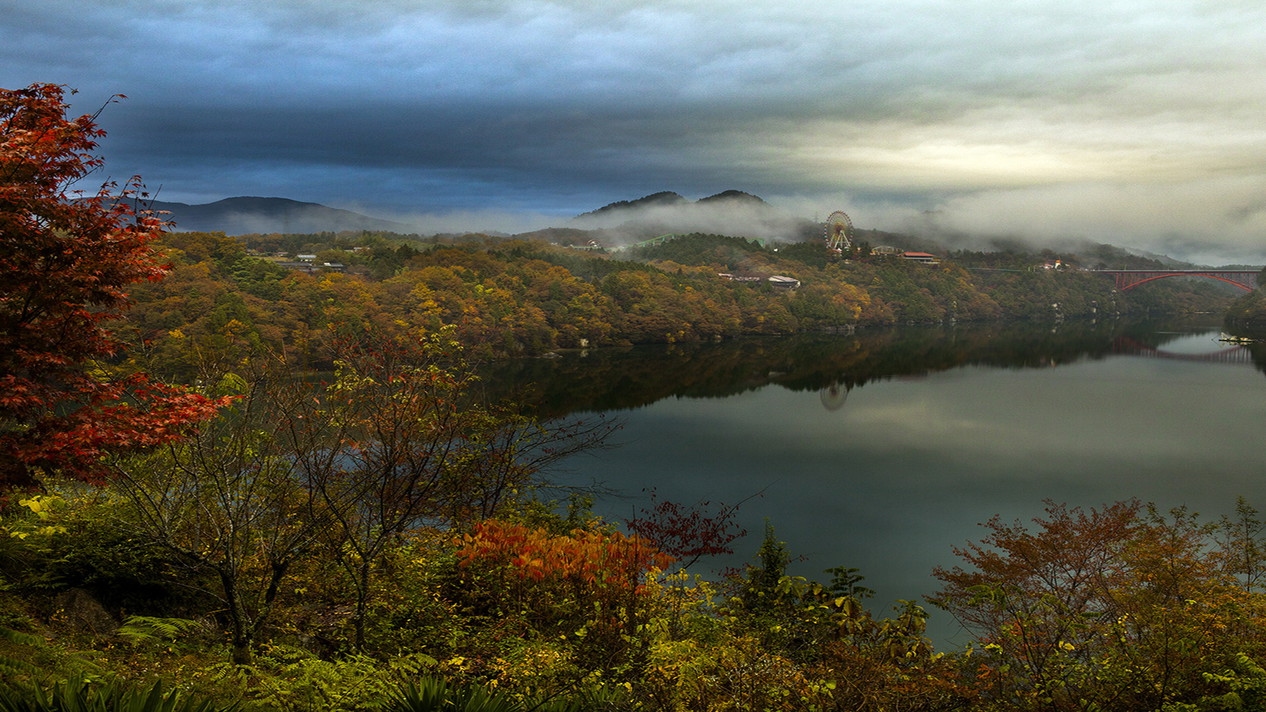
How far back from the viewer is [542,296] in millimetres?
60250

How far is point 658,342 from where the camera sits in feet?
208

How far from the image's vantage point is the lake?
62.7ft

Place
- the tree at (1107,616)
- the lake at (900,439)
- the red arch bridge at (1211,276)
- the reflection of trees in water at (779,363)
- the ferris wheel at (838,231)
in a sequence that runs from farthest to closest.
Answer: the ferris wheel at (838,231), the red arch bridge at (1211,276), the reflection of trees in water at (779,363), the lake at (900,439), the tree at (1107,616)

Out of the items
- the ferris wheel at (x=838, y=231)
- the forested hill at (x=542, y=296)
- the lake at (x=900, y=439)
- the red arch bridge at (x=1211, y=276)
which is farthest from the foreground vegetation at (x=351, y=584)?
the ferris wheel at (x=838, y=231)

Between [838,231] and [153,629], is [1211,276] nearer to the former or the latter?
[838,231]

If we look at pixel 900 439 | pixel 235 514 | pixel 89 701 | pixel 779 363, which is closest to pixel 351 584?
pixel 235 514

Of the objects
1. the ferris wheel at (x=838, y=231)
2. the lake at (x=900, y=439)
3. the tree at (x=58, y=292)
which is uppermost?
the ferris wheel at (x=838, y=231)

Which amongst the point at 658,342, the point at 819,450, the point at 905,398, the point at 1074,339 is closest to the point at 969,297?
the point at 1074,339

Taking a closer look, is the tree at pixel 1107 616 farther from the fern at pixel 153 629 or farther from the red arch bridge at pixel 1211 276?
the red arch bridge at pixel 1211 276

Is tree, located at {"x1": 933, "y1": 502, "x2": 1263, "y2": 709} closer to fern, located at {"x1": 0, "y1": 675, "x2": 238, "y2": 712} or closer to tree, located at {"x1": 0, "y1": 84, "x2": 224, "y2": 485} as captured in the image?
fern, located at {"x1": 0, "y1": 675, "x2": 238, "y2": 712}

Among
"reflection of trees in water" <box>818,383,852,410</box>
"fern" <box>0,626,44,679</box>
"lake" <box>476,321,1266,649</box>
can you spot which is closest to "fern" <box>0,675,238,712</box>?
"fern" <box>0,626,44,679</box>

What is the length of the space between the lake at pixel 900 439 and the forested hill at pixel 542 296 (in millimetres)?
6467

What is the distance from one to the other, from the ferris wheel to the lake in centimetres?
5957

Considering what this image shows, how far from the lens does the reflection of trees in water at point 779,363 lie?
39.4 metres
